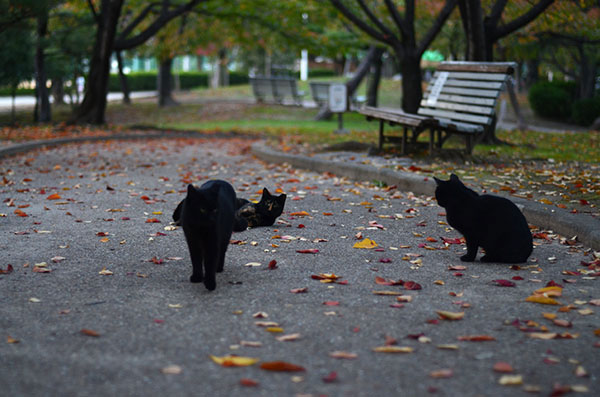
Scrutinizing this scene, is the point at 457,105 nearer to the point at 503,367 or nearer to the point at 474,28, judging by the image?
the point at 474,28

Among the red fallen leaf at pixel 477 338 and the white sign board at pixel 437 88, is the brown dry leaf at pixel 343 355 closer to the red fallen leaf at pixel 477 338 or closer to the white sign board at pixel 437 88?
the red fallen leaf at pixel 477 338

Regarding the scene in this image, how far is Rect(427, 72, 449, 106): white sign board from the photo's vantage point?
11.5 meters

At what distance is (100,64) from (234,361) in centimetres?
1688

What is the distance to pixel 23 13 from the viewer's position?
1630 cm

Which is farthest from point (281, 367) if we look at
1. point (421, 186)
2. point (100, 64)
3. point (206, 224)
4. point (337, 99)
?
point (100, 64)

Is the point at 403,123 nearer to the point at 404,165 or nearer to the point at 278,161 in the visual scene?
the point at 404,165

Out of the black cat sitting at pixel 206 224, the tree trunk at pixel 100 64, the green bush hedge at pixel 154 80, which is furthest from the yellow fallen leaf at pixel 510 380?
the green bush hedge at pixel 154 80

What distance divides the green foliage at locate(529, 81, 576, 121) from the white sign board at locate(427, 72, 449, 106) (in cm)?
1451

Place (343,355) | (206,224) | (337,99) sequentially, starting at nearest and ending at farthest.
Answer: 1. (343,355)
2. (206,224)
3. (337,99)

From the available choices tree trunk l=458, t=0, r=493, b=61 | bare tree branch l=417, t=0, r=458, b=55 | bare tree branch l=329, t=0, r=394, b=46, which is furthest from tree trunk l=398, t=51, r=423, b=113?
tree trunk l=458, t=0, r=493, b=61

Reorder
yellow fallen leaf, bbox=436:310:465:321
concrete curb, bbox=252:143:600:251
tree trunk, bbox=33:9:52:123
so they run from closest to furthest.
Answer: yellow fallen leaf, bbox=436:310:465:321 → concrete curb, bbox=252:143:600:251 → tree trunk, bbox=33:9:52:123

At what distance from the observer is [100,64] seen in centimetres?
1875

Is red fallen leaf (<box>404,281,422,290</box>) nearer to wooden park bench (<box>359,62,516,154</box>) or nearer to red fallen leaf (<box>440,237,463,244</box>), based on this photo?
red fallen leaf (<box>440,237,463,244</box>)

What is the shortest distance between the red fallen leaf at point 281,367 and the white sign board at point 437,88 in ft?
29.5
